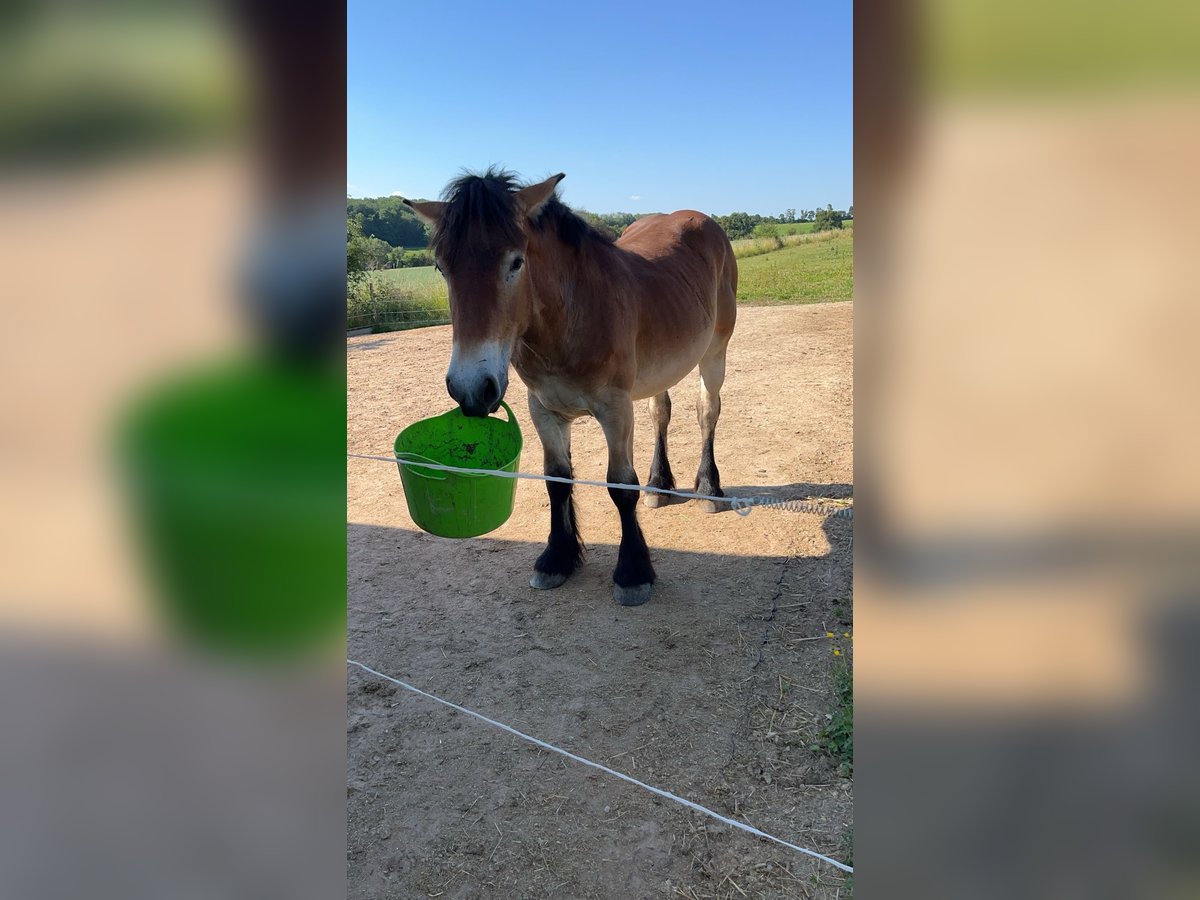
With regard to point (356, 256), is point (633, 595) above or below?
below

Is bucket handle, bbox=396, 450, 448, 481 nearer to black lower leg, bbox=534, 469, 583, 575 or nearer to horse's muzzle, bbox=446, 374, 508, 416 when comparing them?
horse's muzzle, bbox=446, 374, 508, 416

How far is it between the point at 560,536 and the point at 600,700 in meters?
1.32

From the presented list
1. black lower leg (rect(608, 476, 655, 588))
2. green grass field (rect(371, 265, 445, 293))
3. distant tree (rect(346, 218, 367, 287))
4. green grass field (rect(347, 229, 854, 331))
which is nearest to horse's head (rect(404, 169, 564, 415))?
black lower leg (rect(608, 476, 655, 588))

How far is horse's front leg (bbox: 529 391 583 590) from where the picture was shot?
454 centimetres

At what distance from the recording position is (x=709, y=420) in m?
5.90

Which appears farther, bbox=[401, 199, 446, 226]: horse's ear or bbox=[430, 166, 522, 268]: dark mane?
bbox=[401, 199, 446, 226]: horse's ear

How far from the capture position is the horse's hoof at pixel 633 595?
14.2 feet

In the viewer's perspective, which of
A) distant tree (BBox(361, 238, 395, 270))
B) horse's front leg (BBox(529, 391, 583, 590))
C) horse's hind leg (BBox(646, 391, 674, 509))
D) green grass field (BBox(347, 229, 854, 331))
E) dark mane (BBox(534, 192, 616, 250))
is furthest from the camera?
distant tree (BBox(361, 238, 395, 270))
